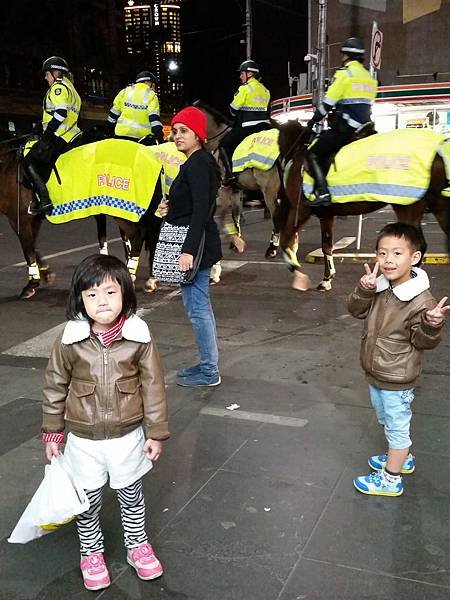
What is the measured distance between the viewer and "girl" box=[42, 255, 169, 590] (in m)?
2.60

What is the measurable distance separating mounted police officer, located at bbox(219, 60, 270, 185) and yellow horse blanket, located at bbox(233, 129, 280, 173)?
0.33 meters

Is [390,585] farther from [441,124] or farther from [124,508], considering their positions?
[441,124]

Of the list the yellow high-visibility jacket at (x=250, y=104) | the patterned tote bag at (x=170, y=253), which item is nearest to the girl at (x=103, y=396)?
the patterned tote bag at (x=170, y=253)

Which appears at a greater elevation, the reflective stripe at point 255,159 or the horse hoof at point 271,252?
the reflective stripe at point 255,159

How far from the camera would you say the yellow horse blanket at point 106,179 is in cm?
788

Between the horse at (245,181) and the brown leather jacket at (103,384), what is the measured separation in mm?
6455

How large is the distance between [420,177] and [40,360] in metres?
4.25

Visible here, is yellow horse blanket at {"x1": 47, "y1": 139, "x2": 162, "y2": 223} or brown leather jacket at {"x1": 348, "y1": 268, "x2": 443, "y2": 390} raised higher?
yellow horse blanket at {"x1": 47, "y1": 139, "x2": 162, "y2": 223}

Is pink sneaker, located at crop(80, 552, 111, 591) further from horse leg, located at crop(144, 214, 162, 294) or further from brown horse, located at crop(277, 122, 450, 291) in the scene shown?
horse leg, located at crop(144, 214, 162, 294)

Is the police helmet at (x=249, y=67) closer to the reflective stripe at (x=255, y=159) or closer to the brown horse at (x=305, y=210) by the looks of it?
the reflective stripe at (x=255, y=159)

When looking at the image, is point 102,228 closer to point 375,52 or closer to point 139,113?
point 139,113

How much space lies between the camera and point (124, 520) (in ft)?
9.18

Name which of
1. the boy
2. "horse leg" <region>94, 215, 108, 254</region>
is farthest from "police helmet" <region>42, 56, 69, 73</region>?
the boy

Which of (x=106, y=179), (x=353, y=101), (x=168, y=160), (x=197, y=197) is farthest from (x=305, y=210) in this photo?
(x=197, y=197)
